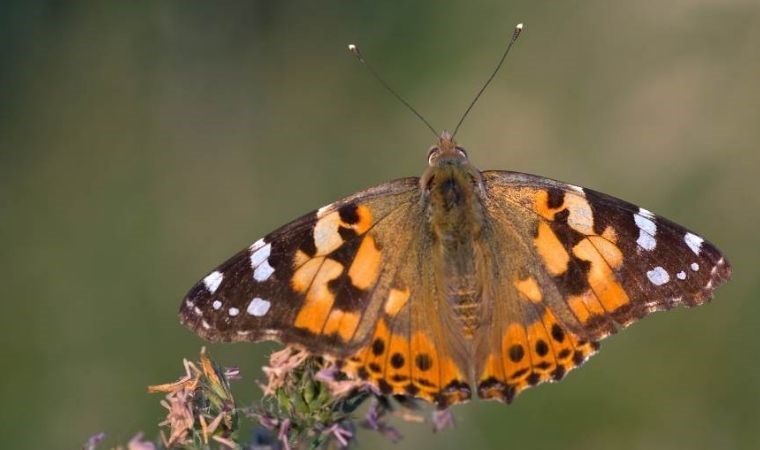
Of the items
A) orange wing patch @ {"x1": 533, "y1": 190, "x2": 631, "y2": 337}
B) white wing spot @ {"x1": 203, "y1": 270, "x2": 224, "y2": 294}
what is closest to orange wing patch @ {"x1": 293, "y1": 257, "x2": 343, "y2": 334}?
white wing spot @ {"x1": 203, "y1": 270, "x2": 224, "y2": 294}

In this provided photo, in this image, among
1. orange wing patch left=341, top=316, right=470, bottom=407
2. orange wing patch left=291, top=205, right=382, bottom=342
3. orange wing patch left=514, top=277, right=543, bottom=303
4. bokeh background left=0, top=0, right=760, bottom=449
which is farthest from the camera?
bokeh background left=0, top=0, right=760, bottom=449

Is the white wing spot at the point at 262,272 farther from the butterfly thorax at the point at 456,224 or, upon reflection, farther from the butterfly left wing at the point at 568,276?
the butterfly left wing at the point at 568,276

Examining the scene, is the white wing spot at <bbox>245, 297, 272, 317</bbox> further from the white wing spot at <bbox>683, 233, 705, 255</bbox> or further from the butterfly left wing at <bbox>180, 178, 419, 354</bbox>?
the white wing spot at <bbox>683, 233, 705, 255</bbox>

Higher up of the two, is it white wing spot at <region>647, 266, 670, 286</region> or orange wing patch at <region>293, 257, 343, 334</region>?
white wing spot at <region>647, 266, 670, 286</region>

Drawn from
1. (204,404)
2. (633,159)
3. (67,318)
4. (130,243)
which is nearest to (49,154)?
(130,243)

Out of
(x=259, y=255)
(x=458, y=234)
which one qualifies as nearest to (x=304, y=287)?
(x=259, y=255)

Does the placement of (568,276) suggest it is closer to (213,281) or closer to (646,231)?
(646,231)

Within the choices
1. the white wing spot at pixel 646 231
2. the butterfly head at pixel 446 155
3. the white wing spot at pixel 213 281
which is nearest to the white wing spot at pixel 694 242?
the white wing spot at pixel 646 231
